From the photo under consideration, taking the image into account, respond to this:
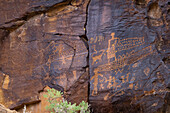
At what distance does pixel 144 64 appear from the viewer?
4602 mm

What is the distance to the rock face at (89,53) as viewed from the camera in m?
→ 4.54

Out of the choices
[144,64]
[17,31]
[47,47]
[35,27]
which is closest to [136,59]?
[144,64]

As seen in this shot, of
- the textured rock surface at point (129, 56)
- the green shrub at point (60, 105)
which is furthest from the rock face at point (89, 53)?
the green shrub at point (60, 105)

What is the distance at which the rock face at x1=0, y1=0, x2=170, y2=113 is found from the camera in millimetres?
4543

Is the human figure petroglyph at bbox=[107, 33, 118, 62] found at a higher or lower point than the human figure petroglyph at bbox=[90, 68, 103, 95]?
higher

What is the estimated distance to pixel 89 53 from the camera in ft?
16.2

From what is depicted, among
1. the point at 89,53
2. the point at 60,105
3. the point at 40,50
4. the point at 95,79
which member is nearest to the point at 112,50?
the point at 89,53

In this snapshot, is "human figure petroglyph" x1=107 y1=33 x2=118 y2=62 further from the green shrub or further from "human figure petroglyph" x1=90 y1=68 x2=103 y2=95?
the green shrub

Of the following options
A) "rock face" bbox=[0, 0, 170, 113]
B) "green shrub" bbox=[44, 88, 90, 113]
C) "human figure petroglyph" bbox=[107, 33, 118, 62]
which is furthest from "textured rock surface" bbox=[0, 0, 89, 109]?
"human figure petroglyph" bbox=[107, 33, 118, 62]

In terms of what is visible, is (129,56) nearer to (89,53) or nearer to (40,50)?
(89,53)

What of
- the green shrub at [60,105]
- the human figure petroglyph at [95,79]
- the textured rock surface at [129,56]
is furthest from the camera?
the human figure petroglyph at [95,79]

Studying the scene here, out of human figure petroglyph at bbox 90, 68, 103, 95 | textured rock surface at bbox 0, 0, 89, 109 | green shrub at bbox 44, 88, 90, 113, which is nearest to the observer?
green shrub at bbox 44, 88, 90, 113

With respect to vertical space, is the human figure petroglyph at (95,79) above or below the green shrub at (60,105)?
above

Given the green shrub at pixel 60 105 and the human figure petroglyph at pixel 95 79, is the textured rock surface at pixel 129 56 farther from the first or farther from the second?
the green shrub at pixel 60 105
